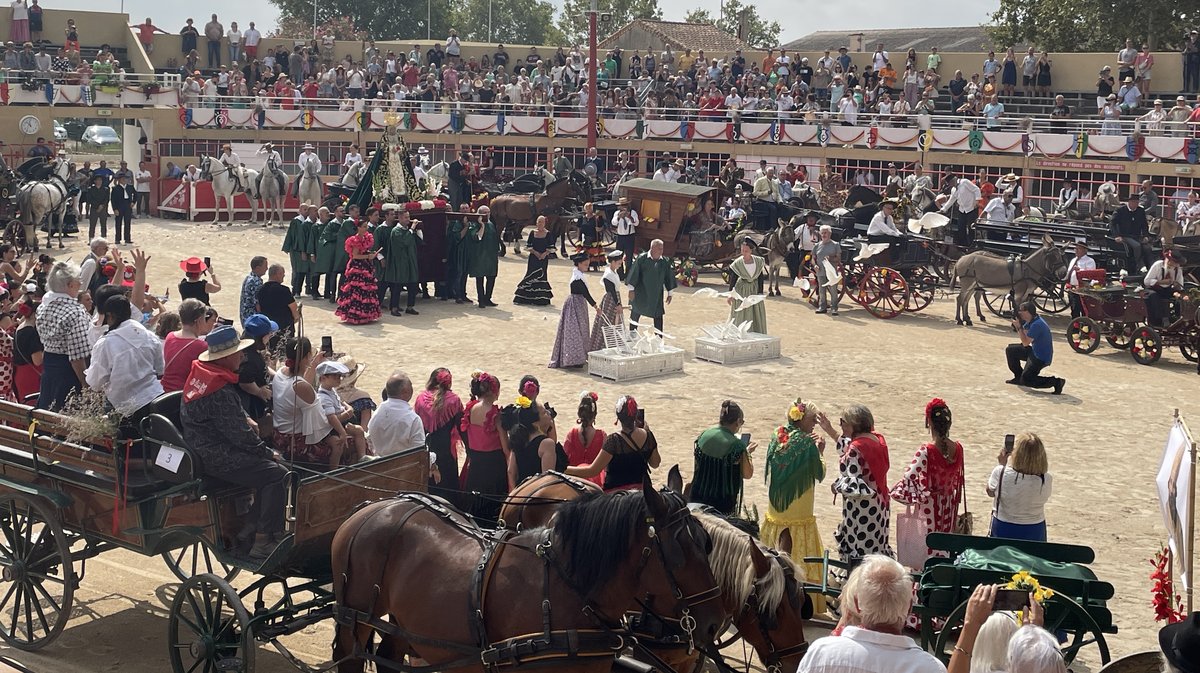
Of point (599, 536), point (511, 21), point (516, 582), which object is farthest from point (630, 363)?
point (511, 21)

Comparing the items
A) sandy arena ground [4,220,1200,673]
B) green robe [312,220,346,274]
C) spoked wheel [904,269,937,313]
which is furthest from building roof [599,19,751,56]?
green robe [312,220,346,274]

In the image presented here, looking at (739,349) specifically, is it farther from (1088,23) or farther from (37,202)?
(1088,23)

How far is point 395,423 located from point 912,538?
11.8ft

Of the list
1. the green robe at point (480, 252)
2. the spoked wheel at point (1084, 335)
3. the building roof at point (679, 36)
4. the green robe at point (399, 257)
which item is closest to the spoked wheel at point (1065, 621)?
the spoked wheel at point (1084, 335)

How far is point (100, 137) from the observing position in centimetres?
7012

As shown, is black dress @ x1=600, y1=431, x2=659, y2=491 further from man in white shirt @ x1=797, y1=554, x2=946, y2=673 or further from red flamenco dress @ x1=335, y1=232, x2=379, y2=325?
red flamenco dress @ x1=335, y1=232, x2=379, y2=325

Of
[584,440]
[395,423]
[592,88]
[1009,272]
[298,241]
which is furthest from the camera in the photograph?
[592,88]

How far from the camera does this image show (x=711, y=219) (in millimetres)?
25625

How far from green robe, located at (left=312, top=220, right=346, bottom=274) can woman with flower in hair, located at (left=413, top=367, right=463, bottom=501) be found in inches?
441

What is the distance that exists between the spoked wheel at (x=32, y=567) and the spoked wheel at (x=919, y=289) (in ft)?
52.4

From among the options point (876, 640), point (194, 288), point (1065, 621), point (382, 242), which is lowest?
point (1065, 621)

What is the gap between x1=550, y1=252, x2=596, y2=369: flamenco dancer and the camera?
16859 millimetres

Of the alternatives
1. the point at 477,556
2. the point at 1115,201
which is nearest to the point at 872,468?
the point at 477,556

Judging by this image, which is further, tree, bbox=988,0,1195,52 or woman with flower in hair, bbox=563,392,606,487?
tree, bbox=988,0,1195,52
